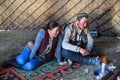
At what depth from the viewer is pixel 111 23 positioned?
3613mm

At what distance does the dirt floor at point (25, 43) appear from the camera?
8.46 ft

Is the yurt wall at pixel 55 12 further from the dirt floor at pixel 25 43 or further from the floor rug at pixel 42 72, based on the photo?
the floor rug at pixel 42 72

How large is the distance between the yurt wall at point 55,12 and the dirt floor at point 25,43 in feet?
0.56

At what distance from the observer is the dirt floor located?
258 centimetres

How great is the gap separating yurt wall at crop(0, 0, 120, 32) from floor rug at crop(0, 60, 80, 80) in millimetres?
1108

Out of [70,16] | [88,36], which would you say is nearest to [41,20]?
[70,16]

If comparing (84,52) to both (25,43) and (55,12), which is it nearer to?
(25,43)

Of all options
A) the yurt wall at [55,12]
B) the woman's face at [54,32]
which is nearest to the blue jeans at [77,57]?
the woman's face at [54,32]

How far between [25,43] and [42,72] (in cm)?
90

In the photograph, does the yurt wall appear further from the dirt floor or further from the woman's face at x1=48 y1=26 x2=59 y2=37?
the woman's face at x1=48 y1=26 x2=59 y2=37

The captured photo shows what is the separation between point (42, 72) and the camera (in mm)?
2623

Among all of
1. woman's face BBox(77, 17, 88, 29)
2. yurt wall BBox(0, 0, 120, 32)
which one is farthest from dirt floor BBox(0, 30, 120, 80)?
woman's face BBox(77, 17, 88, 29)

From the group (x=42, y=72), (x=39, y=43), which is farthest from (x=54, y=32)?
(x=42, y=72)

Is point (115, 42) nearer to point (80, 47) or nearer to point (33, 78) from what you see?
point (80, 47)
